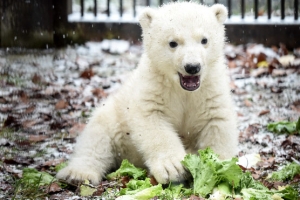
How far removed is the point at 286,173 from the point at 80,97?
385 cm

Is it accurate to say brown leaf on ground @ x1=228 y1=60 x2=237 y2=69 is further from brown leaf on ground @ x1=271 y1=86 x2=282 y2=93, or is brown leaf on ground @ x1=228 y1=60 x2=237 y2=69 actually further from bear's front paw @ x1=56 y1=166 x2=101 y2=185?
Answer: bear's front paw @ x1=56 y1=166 x2=101 y2=185

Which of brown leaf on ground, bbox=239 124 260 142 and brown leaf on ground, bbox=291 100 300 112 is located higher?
brown leaf on ground, bbox=291 100 300 112

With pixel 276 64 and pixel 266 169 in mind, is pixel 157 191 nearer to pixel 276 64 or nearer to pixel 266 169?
pixel 266 169

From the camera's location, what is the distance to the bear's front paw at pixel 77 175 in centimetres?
471

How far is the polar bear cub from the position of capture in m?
4.55

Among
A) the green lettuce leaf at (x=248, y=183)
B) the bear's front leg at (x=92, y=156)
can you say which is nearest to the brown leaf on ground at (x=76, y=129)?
the bear's front leg at (x=92, y=156)

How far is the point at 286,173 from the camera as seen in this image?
4641mm

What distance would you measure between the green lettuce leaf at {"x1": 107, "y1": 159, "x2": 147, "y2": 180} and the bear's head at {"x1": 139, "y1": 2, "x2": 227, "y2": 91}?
0.75 metres

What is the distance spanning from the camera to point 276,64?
29.8 ft

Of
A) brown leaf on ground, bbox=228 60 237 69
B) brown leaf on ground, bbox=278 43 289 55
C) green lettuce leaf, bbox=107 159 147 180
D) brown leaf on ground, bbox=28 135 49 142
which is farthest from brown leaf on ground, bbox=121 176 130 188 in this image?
brown leaf on ground, bbox=278 43 289 55

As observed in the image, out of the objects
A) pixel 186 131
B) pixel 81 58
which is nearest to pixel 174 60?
pixel 186 131

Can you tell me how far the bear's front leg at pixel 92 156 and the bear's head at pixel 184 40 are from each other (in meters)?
0.77

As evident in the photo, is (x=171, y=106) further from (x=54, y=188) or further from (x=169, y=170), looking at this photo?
(x=54, y=188)

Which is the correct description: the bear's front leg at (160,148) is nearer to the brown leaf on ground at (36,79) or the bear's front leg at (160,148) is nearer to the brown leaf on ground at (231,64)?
the brown leaf on ground at (36,79)
